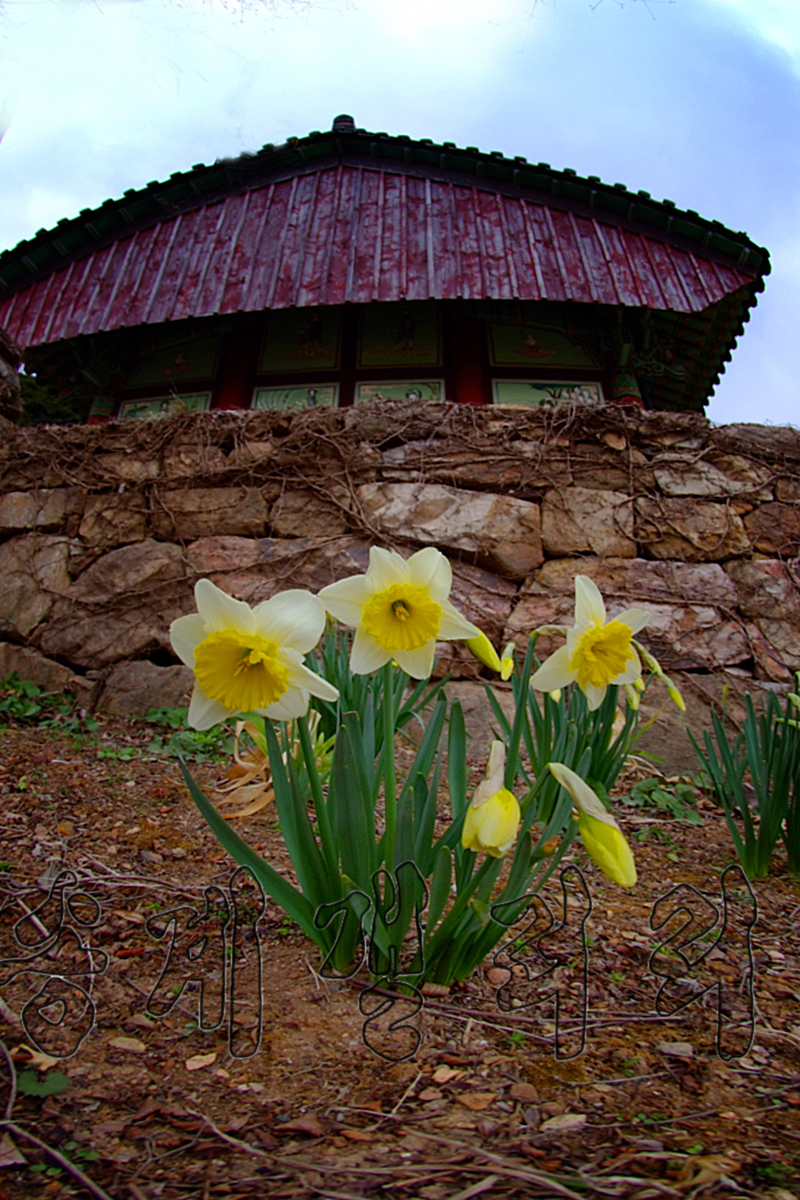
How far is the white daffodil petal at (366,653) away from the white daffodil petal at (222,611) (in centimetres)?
17

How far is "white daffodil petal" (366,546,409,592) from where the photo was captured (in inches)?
39.2

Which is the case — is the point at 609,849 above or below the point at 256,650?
below

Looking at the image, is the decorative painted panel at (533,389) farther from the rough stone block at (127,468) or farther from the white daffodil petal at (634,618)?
the white daffodil petal at (634,618)

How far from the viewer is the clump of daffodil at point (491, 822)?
0.83 metres

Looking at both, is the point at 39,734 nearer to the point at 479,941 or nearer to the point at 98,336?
the point at 479,941

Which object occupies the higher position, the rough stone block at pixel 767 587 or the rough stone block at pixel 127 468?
the rough stone block at pixel 127 468

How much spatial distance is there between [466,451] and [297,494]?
108 cm

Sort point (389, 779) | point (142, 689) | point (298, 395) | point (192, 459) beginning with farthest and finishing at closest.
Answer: point (298, 395), point (192, 459), point (142, 689), point (389, 779)

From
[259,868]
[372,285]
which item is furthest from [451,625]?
[372,285]

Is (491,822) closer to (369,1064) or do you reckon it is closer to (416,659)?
(416,659)

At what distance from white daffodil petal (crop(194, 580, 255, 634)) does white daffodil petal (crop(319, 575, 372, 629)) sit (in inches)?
5.1

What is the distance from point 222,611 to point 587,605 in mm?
594

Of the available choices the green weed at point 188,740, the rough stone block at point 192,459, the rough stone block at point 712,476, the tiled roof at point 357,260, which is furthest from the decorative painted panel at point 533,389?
the green weed at point 188,740

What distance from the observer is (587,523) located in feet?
12.7
